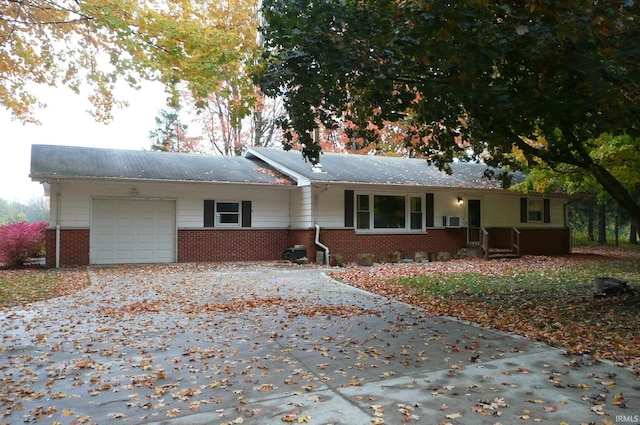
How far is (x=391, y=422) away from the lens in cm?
340

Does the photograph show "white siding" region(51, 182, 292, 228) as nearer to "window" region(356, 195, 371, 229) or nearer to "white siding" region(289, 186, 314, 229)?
"white siding" region(289, 186, 314, 229)

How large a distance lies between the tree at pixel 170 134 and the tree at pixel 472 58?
27.8 m

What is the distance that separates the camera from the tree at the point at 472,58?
17.6ft

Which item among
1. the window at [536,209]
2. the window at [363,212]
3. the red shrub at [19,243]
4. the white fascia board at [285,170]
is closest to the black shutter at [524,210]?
the window at [536,209]

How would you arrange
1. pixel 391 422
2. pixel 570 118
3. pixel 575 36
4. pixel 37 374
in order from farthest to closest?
pixel 570 118 < pixel 575 36 < pixel 37 374 < pixel 391 422

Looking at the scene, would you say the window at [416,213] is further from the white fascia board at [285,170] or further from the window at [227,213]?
the window at [227,213]

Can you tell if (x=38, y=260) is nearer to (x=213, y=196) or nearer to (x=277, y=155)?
(x=213, y=196)

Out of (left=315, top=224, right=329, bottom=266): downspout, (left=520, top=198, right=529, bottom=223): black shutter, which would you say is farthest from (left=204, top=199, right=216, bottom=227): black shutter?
(left=520, top=198, right=529, bottom=223): black shutter

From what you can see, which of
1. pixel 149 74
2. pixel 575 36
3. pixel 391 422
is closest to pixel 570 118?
pixel 575 36

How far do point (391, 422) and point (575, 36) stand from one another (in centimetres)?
462

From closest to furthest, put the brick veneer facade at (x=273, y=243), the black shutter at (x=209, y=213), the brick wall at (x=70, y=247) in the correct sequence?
the brick wall at (x=70, y=247) → the brick veneer facade at (x=273, y=243) → the black shutter at (x=209, y=213)

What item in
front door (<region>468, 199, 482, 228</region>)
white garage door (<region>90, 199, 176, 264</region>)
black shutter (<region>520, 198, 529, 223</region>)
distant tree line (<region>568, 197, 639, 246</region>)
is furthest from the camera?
distant tree line (<region>568, 197, 639, 246</region>)

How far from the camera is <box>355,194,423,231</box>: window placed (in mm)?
16906

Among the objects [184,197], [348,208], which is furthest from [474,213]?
[184,197]
